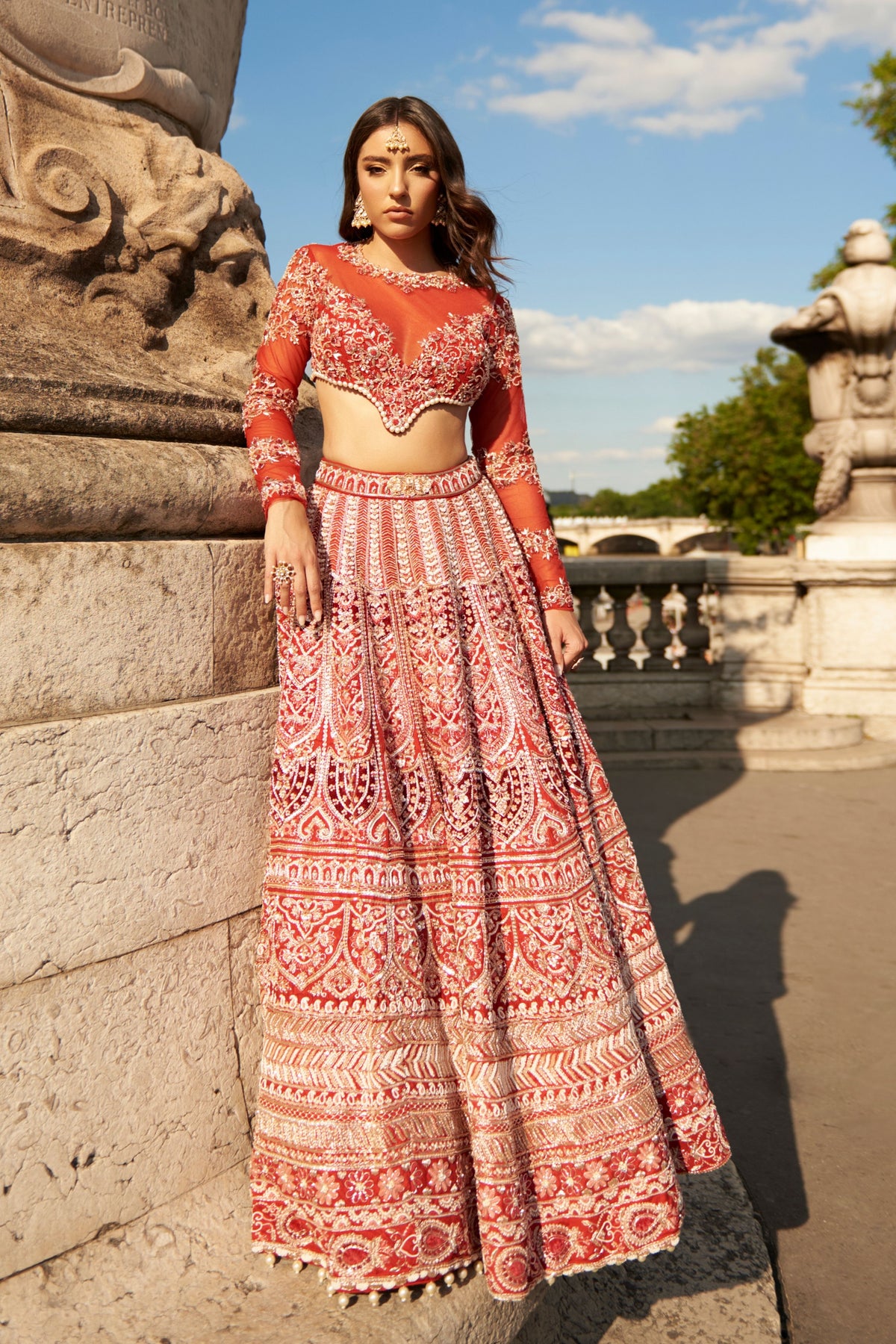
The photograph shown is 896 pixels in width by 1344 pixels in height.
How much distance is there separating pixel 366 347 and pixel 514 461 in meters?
0.44

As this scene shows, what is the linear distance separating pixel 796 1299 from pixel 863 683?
6500 millimetres

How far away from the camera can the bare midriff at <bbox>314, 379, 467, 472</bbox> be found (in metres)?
2.17

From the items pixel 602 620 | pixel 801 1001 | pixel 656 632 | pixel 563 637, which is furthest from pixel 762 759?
pixel 563 637

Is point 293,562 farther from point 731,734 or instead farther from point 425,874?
point 731,734

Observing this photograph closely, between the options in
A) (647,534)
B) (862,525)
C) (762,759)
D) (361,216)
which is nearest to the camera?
(361,216)

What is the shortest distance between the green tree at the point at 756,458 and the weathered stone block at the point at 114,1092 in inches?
1491

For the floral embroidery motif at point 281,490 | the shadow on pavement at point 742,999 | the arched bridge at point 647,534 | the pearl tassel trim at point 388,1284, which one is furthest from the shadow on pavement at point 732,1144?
the arched bridge at point 647,534

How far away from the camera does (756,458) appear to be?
3994 cm

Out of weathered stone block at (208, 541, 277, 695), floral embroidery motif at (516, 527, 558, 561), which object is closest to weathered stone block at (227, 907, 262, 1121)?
weathered stone block at (208, 541, 277, 695)

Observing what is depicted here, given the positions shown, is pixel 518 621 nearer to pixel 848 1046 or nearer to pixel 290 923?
pixel 290 923

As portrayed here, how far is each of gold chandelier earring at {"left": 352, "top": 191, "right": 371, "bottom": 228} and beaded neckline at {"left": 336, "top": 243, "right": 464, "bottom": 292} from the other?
0.05 meters

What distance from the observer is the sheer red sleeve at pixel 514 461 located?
2375mm

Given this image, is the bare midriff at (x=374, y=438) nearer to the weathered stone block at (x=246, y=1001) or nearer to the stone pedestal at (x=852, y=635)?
the weathered stone block at (x=246, y=1001)

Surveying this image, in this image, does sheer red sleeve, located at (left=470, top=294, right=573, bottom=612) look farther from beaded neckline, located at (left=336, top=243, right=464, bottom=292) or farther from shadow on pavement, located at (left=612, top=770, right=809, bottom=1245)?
shadow on pavement, located at (left=612, top=770, right=809, bottom=1245)
